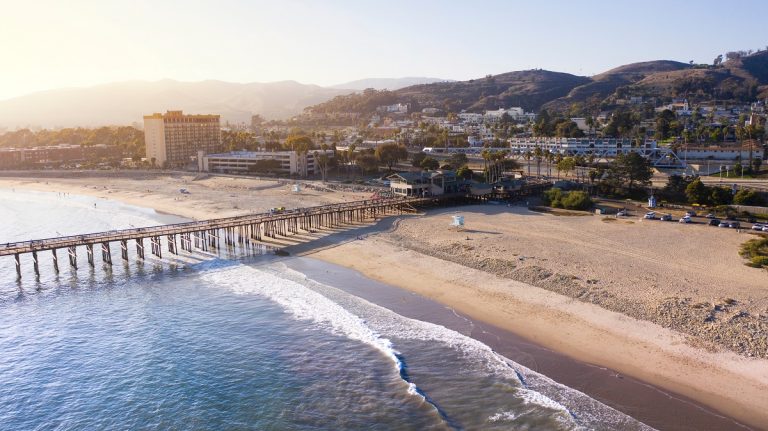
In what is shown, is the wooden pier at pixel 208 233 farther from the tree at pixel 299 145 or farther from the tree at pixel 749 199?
the tree at pixel 299 145

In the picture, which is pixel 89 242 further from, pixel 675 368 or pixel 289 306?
pixel 675 368

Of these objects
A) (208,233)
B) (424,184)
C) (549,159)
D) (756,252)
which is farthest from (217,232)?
(549,159)

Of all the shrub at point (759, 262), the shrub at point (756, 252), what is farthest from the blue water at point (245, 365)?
the shrub at point (756, 252)

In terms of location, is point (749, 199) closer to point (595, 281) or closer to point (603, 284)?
point (595, 281)

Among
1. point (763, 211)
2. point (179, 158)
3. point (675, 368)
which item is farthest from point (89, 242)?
point (179, 158)

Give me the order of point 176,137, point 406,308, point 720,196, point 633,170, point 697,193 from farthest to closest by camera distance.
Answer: point 176,137 → point 633,170 → point 697,193 → point 720,196 → point 406,308
